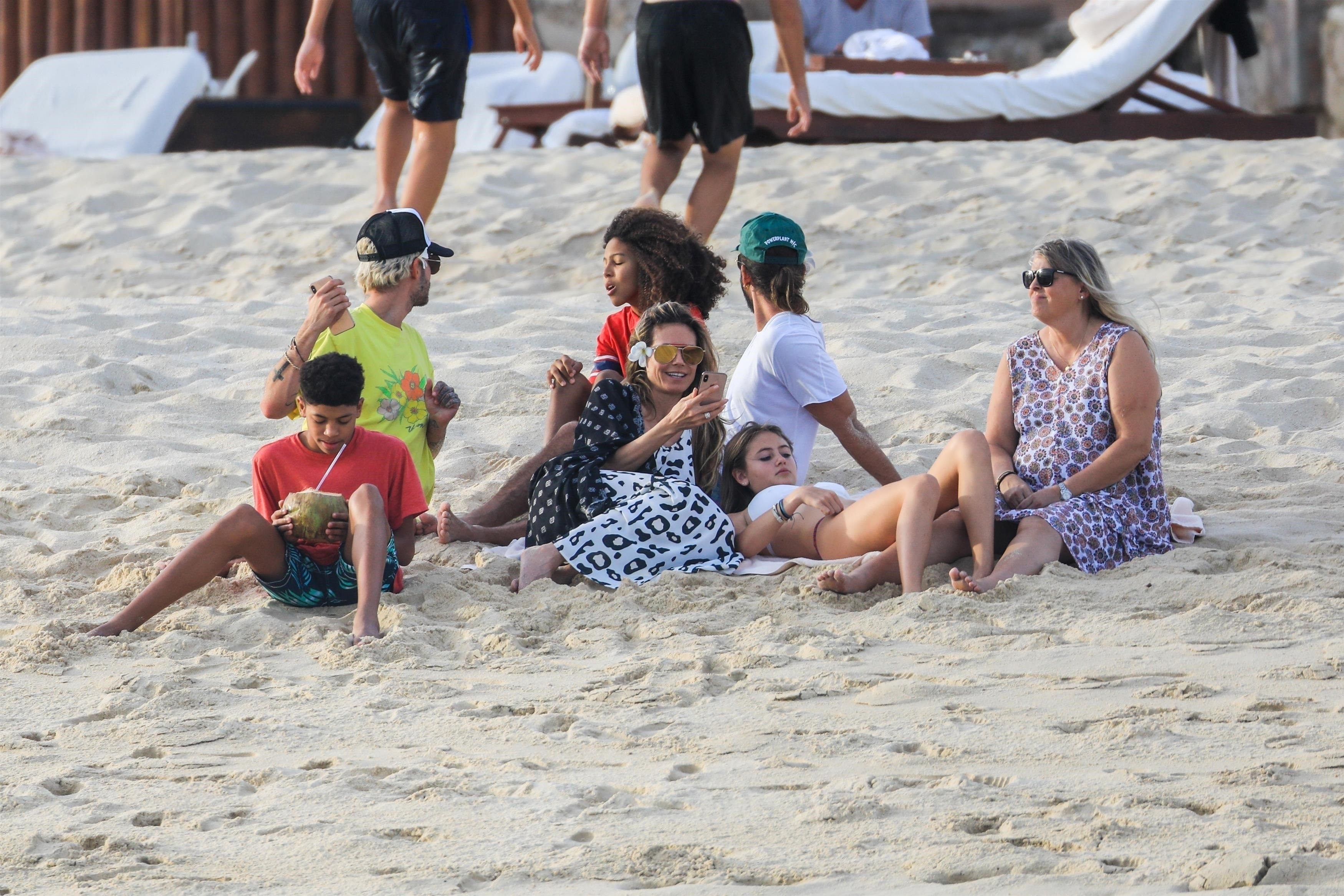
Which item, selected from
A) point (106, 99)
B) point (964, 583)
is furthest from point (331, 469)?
point (106, 99)

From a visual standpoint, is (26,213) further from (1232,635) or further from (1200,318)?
(1232,635)

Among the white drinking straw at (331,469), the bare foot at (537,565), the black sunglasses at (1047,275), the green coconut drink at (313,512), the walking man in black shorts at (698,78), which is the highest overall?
the walking man in black shorts at (698,78)

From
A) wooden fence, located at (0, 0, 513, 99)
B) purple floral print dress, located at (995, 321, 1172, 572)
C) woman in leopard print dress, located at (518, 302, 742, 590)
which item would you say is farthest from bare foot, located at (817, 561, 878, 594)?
wooden fence, located at (0, 0, 513, 99)

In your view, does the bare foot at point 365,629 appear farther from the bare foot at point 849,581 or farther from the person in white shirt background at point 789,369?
the person in white shirt background at point 789,369

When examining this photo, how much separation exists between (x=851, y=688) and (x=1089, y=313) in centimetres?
153

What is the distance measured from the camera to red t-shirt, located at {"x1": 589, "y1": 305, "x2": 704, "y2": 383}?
4.18 metres

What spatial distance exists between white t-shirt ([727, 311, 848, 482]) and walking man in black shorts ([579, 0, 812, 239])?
5.93 ft

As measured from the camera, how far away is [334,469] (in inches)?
134

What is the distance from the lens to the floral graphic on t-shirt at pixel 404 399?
3.72 metres

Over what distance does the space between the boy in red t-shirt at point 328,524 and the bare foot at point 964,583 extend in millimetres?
1201

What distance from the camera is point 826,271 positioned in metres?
6.87

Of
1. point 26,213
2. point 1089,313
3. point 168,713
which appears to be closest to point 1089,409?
point 1089,313

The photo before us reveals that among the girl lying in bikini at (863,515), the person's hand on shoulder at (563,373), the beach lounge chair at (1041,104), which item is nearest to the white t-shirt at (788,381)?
the girl lying in bikini at (863,515)

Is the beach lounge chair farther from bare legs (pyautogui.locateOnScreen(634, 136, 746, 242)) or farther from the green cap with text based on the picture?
the green cap with text
